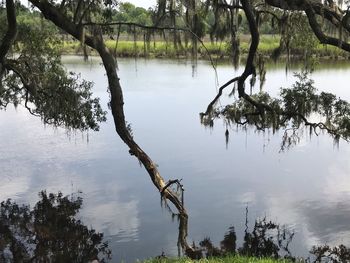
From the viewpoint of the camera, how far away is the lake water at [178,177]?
29.0 ft

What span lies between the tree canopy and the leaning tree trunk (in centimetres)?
1

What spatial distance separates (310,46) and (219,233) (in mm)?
3724

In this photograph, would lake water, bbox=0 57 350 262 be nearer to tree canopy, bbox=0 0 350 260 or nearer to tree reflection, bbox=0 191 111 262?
tree reflection, bbox=0 191 111 262

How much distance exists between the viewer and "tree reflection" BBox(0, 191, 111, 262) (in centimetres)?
754

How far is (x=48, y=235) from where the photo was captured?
27.3 ft

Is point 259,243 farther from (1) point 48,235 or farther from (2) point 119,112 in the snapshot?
(2) point 119,112

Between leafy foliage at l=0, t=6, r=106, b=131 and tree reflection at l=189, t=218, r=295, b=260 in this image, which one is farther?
leafy foliage at l=0, t=6, r=106, b=131

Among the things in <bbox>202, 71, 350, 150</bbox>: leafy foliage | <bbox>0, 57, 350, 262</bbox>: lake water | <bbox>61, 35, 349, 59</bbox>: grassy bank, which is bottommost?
<bbox>0, 57, 350, 262</bbox>: lake water

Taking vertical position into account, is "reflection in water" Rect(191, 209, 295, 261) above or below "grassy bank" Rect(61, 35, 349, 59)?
below

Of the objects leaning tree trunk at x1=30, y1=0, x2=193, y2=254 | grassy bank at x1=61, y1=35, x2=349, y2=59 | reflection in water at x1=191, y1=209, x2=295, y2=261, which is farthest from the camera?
reflection in water at x1=191, y1=209, x2=295, y2=261

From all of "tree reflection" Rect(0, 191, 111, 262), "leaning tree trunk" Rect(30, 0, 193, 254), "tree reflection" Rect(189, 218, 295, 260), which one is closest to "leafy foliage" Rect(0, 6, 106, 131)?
"tree reflection" Rect(0, 191, 111, 262)

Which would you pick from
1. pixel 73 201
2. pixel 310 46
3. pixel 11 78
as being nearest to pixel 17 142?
pixel 11 78

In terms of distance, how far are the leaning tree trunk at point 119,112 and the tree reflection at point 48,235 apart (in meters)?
2.59

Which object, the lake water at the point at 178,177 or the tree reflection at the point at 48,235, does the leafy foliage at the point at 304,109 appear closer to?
the lake water at the point at 178,177
